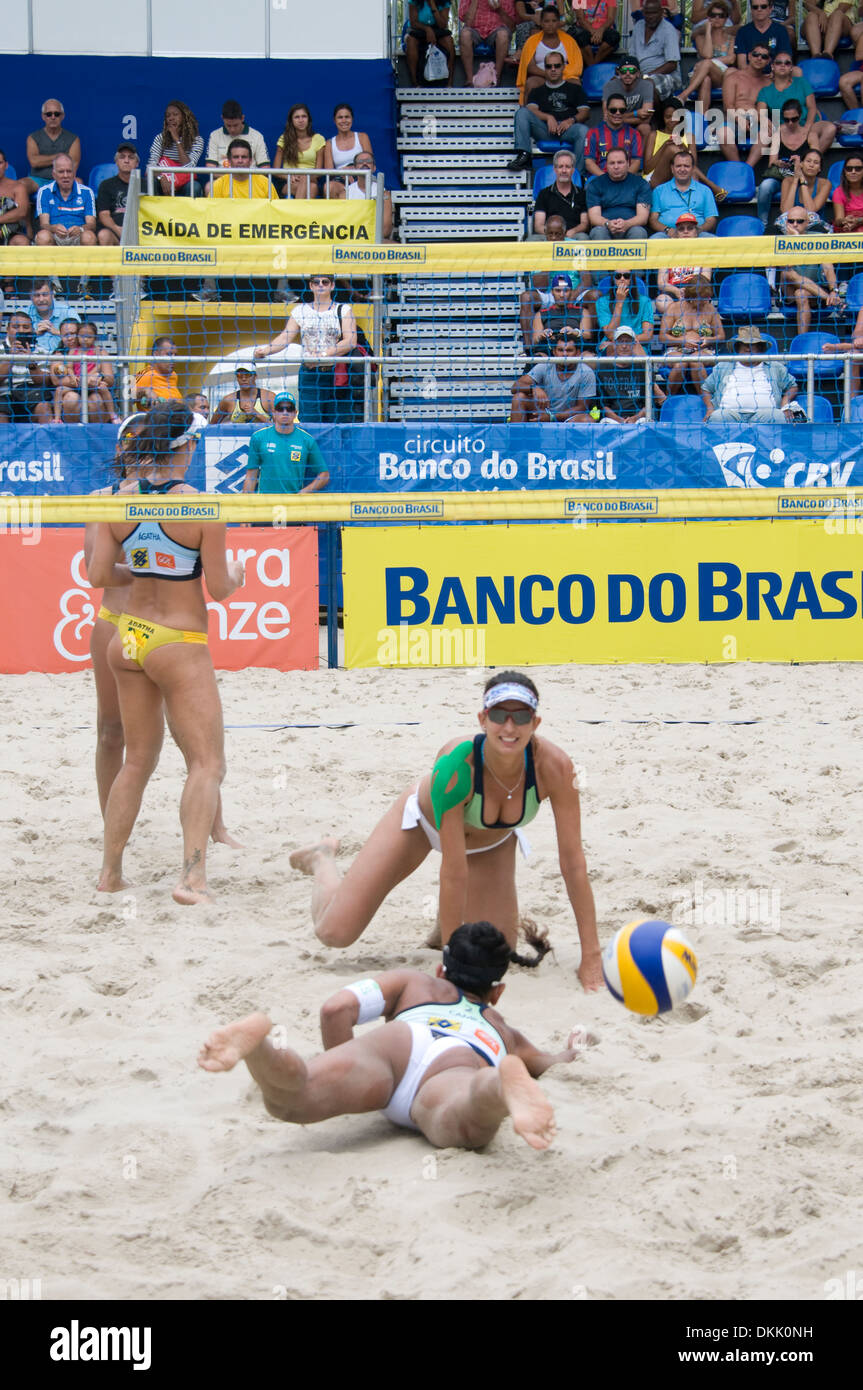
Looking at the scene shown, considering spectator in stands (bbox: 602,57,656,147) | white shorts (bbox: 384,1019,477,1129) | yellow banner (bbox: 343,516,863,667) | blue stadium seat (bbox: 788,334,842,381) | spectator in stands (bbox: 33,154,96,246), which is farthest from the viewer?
spectator in stands (bbox: 602,57,656,147)

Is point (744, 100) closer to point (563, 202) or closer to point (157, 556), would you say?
point (563, 202)

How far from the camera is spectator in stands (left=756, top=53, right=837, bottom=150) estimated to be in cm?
1382

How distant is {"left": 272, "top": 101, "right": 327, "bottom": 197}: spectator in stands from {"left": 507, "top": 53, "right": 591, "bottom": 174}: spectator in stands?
1.88m

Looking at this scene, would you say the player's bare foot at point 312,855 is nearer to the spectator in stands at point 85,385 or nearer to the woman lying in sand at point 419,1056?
the woman lying in sand at point 419,1056

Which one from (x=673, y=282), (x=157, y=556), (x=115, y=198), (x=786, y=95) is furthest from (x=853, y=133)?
(x=157, y=556)

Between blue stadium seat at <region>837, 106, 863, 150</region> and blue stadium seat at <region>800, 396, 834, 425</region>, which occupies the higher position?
blue stadium seat at <region>837, 106, 863, 150</region>

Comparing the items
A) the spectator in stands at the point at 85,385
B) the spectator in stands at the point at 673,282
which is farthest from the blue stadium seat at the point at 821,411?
the spectator in stands at the point at 85,385

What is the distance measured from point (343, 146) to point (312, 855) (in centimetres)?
1051

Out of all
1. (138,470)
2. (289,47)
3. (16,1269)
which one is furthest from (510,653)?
(289,47)

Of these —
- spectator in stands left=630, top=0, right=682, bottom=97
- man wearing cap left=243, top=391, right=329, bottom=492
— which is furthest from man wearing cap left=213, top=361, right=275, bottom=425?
spectator in stands left=630, top=0, right=682, bottom=97

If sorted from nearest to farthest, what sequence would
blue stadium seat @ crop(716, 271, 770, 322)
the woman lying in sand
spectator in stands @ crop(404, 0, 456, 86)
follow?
the woman lying in sand < blue stadium seat @ crop(716, 271, 770, 322) < spectator in stands @ crop(404, 0, 456, 86)

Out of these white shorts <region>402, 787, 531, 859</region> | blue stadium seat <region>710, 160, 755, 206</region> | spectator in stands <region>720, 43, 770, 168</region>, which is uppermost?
spectator in stands <region>720, 43, 770, 168</region>

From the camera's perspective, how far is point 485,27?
14.7 m

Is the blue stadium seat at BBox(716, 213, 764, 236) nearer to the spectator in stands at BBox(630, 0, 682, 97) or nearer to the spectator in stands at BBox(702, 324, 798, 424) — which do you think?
the spectator in stands at BBox(630, 0, 682, 97)
